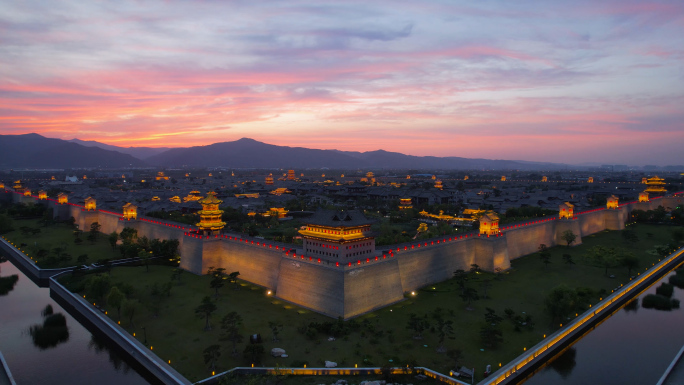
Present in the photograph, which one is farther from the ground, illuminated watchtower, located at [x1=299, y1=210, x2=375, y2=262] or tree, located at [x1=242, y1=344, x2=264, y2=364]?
illuminated watchtower, located at [x1=299, y1=210, x2=375, y2=262]

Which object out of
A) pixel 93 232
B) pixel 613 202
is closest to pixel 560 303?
pixel 613 202

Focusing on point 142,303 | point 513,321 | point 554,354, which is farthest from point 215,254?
point 554,354

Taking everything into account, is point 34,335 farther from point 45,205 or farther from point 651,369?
point 45,205

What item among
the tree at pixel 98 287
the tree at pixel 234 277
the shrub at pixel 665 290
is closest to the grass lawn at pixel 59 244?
the tree at pixel 98 287

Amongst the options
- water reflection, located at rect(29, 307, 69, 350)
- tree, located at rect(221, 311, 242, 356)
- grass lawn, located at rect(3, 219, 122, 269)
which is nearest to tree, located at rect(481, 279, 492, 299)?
tree, located at rect(221, 311, 242, 356)

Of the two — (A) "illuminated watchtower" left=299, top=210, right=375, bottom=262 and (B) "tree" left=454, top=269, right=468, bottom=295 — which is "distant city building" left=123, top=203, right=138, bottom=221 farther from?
(B) "tree" left=454, top=269, right=468, bottom=295
